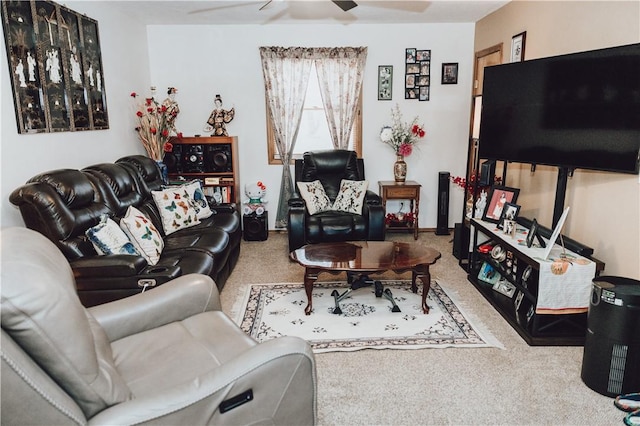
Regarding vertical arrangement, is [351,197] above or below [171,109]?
below

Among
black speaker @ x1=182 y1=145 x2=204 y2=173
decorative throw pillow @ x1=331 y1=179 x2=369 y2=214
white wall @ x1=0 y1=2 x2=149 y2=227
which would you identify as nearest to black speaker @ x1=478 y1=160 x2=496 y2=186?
decorative throw pillow @ x1=331 y1=179 x2=369 y2=214

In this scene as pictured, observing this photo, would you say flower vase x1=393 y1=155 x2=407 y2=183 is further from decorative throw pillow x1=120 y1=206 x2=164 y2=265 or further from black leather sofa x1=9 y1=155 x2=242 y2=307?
decorative throw pillow x1=120 y1=206 x2=164 y2=265

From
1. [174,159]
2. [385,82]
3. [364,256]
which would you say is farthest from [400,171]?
[174,159]

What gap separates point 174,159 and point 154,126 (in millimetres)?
554

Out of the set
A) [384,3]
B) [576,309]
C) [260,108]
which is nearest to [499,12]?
[384,3]

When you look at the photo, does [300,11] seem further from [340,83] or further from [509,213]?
[509,213]

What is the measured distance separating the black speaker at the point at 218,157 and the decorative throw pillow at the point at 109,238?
2291 millimetres

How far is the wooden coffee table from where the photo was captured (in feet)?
9.90

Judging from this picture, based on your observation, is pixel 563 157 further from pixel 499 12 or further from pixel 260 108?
pixel 260 108

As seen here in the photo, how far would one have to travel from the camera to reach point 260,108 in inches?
209

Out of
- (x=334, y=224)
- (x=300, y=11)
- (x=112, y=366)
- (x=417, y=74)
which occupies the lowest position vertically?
(x=334, y=224)

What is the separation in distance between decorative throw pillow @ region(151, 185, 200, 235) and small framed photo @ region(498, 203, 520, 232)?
2.67 metres

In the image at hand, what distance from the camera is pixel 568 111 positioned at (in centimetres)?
282

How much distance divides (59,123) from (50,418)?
272cm
